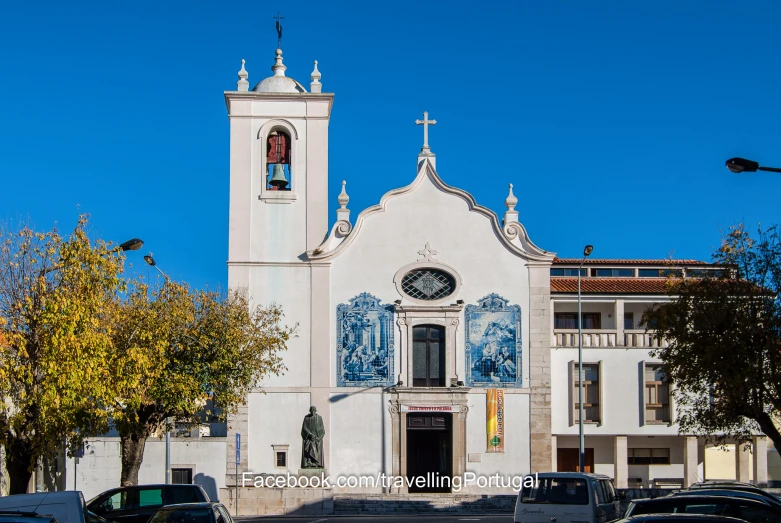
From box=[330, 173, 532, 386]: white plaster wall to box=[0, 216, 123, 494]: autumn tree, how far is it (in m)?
17.6

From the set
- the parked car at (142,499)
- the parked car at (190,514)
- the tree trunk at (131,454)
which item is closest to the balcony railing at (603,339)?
the tree trunk at (131,454)

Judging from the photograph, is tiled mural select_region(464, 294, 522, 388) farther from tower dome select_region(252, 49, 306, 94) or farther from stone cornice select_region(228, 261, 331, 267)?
tower dome select_region(252, 49, 306, 94)

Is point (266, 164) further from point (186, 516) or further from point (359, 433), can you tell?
point (186, 516)

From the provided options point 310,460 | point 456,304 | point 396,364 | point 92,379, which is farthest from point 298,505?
point 92,379

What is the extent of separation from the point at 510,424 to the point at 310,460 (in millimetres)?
7350

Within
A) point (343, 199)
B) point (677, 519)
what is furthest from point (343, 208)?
point (677, 519)

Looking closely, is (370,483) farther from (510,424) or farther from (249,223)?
(249,223)

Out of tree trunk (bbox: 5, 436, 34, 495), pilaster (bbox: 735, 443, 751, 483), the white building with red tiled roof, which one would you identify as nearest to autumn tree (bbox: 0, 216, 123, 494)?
tree trunk (bbox: 5, 436, 34, 495)

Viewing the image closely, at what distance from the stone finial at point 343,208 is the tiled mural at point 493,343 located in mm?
5725

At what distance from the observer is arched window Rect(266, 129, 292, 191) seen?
143ft

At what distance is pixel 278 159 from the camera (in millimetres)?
43750

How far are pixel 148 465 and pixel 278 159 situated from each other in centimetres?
1238

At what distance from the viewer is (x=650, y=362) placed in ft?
141

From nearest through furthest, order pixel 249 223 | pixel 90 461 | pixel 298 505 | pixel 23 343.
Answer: pixel 23 343 < pixel 298 505 < pixel 90 461 < pixel 249 223
